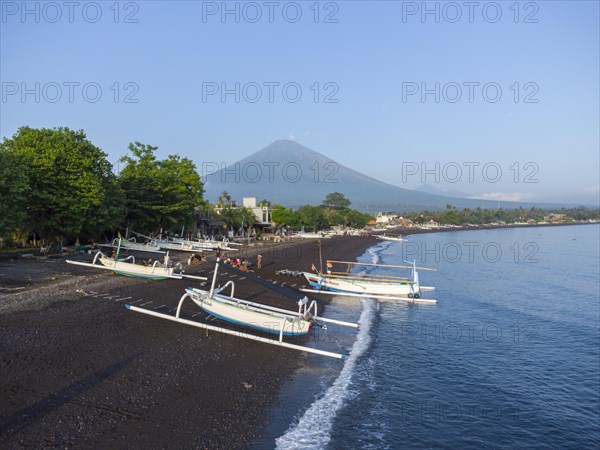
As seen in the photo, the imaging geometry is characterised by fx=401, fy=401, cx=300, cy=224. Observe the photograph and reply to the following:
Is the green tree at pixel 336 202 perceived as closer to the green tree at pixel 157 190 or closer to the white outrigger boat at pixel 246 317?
the green tree at pixel 157 190

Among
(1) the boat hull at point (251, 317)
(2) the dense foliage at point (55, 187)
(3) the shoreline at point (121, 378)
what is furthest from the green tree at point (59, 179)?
(1) the boat hull at point (251, 317)

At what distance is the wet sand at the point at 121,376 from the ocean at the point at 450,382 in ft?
3.55

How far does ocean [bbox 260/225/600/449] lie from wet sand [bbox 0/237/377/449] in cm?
108

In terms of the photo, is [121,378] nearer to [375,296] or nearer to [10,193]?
[375,296]

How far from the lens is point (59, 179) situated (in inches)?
1136

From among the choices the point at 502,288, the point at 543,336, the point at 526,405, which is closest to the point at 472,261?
the point at 502,288

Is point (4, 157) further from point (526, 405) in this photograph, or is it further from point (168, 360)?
point (526, 405)

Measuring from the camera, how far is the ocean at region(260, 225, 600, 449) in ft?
31.5

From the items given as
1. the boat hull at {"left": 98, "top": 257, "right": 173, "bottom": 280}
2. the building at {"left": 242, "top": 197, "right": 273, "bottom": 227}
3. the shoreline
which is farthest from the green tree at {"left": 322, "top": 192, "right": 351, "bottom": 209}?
the shoreline

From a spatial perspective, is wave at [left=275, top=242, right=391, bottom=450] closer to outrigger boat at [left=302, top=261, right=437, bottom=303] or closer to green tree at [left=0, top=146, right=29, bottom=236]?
outrigger boat at [left=302, top=261, right=437, bottom=303]

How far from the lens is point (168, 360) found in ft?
36.8

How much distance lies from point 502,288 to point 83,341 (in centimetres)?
3122

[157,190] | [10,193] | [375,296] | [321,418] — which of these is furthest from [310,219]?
[321,418]

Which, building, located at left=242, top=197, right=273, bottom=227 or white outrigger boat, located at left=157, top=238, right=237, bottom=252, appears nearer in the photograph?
white outrigger boat, located at left=157, top=238, right=237, bottom=252
